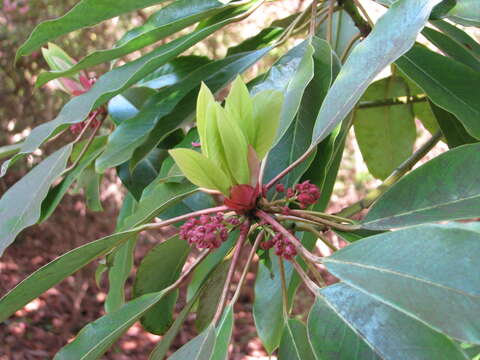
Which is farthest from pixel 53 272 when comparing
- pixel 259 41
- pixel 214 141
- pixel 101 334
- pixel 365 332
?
pixel 259 41

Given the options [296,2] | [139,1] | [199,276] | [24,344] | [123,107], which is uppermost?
[139,1]

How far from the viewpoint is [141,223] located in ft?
2.21

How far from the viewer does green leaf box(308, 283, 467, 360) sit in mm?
427

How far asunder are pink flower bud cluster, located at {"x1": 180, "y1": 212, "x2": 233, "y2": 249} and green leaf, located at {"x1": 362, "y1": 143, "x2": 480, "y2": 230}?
5.5 inches

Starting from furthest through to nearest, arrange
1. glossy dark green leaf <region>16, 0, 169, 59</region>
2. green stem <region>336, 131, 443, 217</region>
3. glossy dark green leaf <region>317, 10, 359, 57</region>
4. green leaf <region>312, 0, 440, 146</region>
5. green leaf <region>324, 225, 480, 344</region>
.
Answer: glossy dark green leaf <region>317, 10, 359, 57</region> → green stem <region>336, 131, 443, 217</region> → glossy dark green leaf <region>16, 0, 169, 59</region> → green leaf <region>312, 0, 440, 146</region> → green leaf <region>324, 225, 480, 344</region>

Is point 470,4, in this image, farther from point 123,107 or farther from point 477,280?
point 123,107

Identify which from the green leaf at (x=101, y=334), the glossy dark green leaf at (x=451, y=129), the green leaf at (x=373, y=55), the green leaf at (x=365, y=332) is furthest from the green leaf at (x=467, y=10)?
the green leaf at (x=101, y=334)

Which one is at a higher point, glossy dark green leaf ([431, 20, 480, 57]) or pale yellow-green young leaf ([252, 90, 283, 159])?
pale yellow-green young leaf ([252, 90, 283, 159])

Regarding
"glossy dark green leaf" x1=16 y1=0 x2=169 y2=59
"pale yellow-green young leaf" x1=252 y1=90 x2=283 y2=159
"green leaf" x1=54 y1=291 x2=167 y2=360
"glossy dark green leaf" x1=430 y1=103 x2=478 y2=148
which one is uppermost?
"glossy dark green leaf" x1=16 y1=0 x2=169 y2=59

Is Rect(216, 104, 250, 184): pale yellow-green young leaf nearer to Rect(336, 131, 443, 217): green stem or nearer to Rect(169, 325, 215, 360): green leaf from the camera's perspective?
Rect(169, 325, 215, 360): green leaf

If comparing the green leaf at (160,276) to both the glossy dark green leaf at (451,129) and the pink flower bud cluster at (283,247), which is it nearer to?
the pink flower bud cluster at (283,247)

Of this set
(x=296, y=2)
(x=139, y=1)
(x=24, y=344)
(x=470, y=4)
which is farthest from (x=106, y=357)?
(x=470, y=4)

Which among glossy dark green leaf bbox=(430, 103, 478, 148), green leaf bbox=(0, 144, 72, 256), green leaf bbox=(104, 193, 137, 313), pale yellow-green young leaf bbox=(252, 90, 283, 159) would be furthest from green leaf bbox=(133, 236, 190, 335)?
glossy dark green leaf bbox=(430, 103, 478, 148)

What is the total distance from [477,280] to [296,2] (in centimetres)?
332
